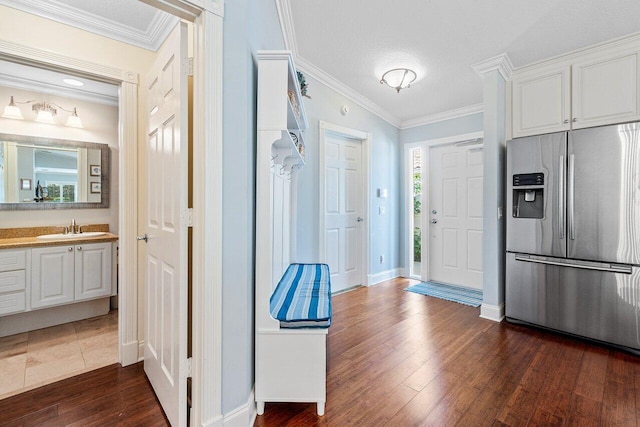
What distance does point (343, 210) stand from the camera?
3709mm

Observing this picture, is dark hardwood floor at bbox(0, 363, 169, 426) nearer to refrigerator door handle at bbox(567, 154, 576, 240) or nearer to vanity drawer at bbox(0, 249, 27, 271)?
vanity drawer at bbox(0, 249, 27, 271)

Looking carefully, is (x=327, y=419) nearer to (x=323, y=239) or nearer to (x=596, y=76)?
(x=323, y=239)

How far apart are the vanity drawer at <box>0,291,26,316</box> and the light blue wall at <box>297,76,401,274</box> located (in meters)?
2.48

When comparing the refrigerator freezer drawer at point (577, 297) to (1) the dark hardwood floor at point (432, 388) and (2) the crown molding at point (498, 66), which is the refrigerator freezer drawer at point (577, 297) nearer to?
(1) the dark hardwood floor at point (432, 388)

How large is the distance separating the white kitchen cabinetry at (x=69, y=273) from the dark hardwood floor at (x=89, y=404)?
1.18m

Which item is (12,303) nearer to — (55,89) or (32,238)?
(32,238)

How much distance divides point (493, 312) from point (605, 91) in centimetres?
226

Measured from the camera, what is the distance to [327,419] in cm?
148

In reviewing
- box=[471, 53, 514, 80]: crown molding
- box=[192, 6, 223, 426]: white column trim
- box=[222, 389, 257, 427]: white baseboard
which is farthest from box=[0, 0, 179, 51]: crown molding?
box=[471, 53, 514, 80]: crown molding

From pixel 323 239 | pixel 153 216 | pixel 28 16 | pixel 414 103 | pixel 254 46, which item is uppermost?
pixel 414 103

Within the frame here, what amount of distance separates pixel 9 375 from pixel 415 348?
2.90 metres

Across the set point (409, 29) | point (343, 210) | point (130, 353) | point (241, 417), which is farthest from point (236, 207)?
point (343, 210)

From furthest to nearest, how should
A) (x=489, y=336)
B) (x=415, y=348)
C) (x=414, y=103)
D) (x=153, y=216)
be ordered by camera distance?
(x=414, y=103), (x=489, y=336), (x=415, y=348), (x=153, y=216)

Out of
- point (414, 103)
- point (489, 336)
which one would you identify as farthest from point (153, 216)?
point (414, 103)
